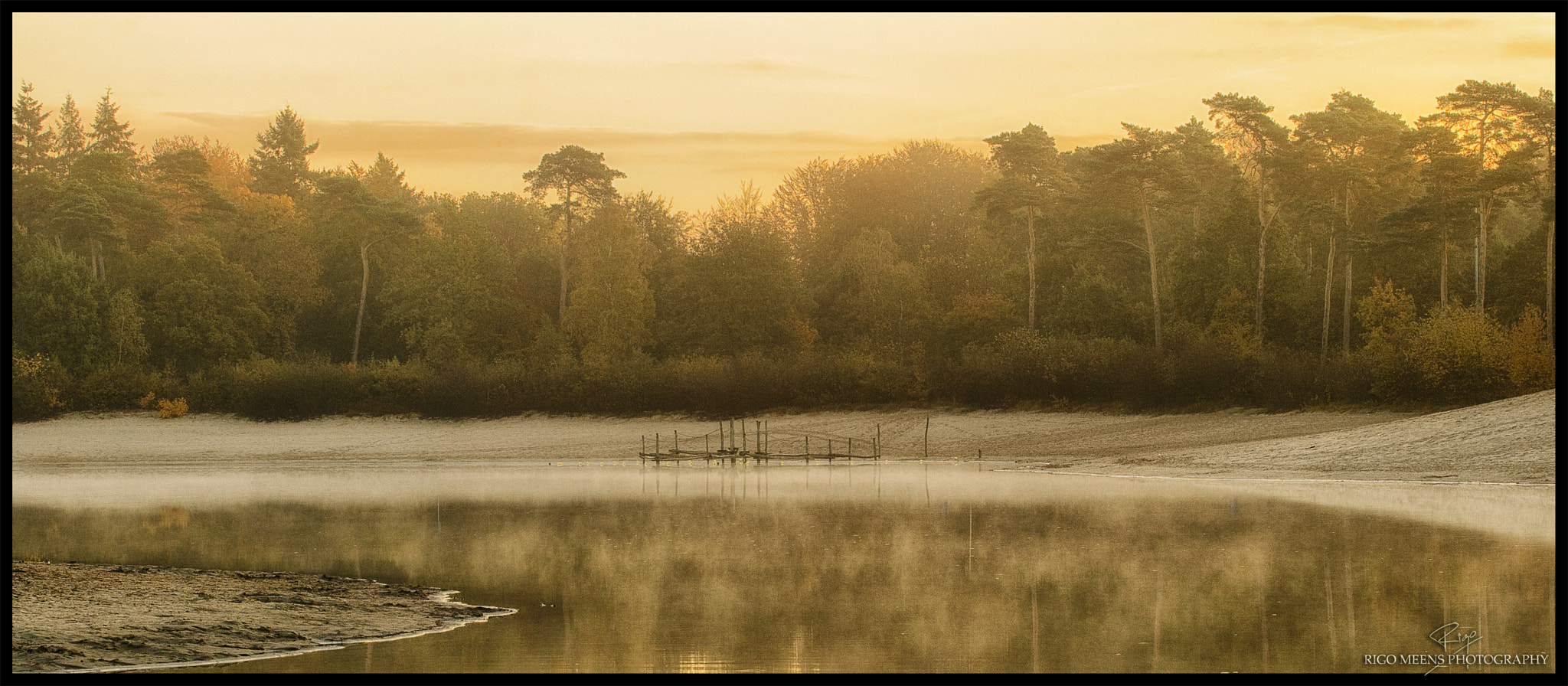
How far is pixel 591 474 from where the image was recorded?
34.4 meters

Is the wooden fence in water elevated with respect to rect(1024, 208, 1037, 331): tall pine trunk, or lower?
lower

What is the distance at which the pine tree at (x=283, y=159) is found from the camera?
87875 mm

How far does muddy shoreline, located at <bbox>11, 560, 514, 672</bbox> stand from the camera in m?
11.0

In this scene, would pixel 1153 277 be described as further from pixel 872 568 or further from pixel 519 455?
pixel 872 568

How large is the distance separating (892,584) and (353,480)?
21665 mm

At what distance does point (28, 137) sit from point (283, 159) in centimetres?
1382

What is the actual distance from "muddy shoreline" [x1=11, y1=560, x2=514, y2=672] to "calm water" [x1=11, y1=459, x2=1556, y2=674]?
50 cm

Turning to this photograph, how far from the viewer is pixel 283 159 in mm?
90500

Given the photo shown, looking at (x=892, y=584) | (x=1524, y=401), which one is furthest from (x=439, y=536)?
(x=1524, y=401)

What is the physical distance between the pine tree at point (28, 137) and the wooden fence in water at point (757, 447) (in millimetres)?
52495
